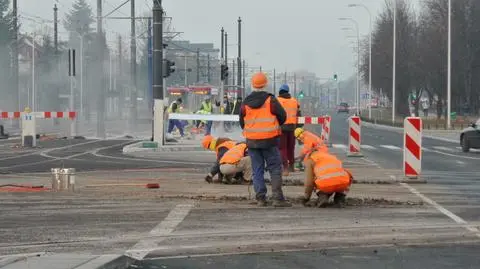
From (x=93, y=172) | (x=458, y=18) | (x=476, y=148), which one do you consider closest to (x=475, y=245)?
(x=93, y=172)

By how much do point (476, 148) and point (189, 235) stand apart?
73.5ft

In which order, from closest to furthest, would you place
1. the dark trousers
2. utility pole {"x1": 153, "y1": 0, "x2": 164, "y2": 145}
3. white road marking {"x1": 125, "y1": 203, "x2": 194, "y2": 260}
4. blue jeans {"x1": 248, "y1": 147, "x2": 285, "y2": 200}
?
white road marking {"x1": 125, "y1": 203, "x2": 194, "y2": 260}, blue jeans {"x1": 248, "y1": 147, "x2": 285, "y2": 200}, the dark trousers, utility pole {"x1": 153, "y1": 0, "x2": 164, "y2": 145}

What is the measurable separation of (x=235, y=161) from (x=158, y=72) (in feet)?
42.8

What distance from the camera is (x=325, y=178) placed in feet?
34.9

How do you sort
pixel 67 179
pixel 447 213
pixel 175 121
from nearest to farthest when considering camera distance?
pixel 447 213 → pixel 67 179 → pixel 175 121

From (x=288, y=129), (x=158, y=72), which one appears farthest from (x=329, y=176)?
(x=158, y=72)

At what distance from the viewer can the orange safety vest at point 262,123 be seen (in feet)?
35.4

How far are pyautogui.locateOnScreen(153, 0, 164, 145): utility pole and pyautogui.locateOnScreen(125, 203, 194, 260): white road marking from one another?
A: 580 inches

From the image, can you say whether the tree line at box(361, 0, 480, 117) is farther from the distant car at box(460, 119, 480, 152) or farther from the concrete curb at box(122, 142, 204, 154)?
the concrete curb at box(122, 142, 204, 154)

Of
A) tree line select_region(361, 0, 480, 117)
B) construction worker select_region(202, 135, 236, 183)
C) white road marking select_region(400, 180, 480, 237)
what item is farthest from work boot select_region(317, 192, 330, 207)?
tree line select_region(361, 0, 480, 117)

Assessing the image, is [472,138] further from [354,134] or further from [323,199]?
[323,199]

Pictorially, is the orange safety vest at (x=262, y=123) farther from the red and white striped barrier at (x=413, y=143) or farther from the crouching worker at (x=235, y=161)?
the red and white striped barrier at (x=413, y=143)

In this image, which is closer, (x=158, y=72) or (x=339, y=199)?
(x=339, y=199)

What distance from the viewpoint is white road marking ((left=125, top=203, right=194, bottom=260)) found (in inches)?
298
